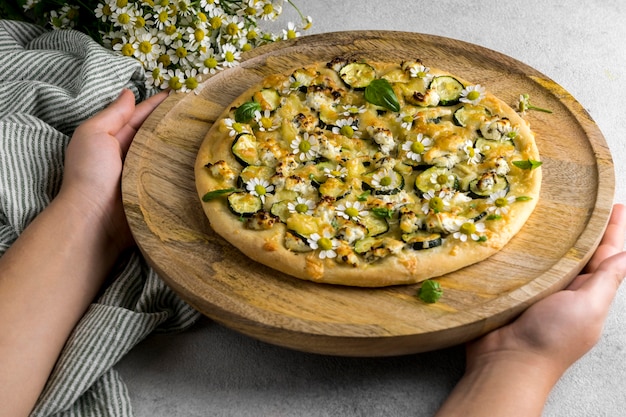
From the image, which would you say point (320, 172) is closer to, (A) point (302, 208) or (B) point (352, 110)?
(A) point (302, 208)

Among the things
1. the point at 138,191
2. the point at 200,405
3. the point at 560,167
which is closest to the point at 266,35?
the point at 138,191

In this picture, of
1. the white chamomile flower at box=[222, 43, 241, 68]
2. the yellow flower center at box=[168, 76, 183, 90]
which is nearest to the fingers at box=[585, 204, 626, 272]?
the white chamomile flower at box=[222, 43, 241, 68]

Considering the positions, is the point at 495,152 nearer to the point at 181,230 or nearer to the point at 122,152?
the point at 181,230

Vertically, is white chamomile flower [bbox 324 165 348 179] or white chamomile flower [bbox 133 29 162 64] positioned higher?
white chamomile flower [bbox 324 165 348 179]

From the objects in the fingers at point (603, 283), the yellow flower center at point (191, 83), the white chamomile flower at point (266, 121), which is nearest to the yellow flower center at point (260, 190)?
the white chamomile flower at point (266, 121)

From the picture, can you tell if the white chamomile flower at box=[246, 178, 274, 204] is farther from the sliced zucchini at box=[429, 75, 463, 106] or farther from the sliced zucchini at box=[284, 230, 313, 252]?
the sliced zucchini at box=[429, 75, 463, 106]
